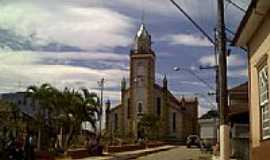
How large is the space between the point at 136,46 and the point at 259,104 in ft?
301

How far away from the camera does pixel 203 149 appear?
5594 centimetres

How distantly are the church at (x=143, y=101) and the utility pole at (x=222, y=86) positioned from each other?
85369 millimetres

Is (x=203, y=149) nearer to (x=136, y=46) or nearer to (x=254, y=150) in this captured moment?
(x=254, y=150)

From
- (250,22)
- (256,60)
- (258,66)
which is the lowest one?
(258,66)

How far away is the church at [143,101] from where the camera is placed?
106 meters

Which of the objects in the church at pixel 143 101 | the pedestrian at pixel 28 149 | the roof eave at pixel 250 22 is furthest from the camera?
the church at pixel 143 101

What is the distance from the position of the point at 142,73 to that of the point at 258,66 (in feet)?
298

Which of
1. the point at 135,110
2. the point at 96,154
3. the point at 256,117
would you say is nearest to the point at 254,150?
the point at 256,117

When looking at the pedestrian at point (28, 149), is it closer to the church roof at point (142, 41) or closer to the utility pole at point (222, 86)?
the utility pole at point (222, 86)

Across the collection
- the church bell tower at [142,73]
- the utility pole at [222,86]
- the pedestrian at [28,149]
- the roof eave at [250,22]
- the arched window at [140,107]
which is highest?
the church bell tower at [142,73]

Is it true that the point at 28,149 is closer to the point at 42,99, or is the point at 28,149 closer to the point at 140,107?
the point at 42,99

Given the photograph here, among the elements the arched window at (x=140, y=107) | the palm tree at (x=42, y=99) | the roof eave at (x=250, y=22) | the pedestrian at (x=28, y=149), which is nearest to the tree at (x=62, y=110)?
the palm tree at (x=42, y=99)

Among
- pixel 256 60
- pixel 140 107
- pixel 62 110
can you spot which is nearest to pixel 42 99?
pixel 62 110

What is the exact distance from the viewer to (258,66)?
51.7 feet
